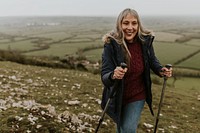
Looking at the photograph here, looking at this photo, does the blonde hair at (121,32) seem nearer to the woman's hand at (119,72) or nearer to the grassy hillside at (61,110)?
the woman's hand at (119,72)

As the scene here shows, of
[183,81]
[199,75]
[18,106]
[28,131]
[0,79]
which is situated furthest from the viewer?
[199,75]

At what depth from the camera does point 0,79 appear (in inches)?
618

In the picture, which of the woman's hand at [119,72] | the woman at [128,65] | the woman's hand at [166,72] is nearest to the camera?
the woman's hand at [119,72]

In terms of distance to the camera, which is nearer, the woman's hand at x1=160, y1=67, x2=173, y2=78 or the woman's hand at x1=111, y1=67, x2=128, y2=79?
the woman's hand at x1=111, y1=67, x2=128, y2=79

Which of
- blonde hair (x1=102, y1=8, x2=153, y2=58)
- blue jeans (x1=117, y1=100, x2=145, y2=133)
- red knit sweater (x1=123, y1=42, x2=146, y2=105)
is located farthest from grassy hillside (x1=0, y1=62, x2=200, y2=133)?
blonde hair (x1=102, y1=8, x2=153, y2=58)

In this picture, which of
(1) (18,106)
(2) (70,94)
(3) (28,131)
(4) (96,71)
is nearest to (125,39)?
(3) (28,131)

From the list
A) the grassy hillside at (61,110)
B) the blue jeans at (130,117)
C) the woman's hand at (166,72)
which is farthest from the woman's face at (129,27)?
the grassy hillside at (61,110)

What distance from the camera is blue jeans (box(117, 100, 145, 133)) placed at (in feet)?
19.7

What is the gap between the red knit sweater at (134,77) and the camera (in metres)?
5.88

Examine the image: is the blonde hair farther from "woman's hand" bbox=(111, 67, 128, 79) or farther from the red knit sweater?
"woman's hand" bbox=(111, 67, 128, 79)

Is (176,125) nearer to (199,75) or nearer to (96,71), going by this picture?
(96,71)

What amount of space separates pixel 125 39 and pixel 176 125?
6665mm

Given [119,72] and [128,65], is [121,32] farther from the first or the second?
[119,72]

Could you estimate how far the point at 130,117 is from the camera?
603 cm
